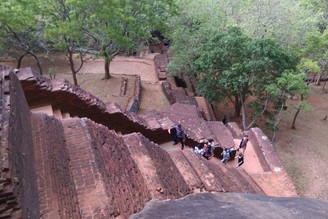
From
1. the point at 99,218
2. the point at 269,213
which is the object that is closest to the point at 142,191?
the point at 99,218

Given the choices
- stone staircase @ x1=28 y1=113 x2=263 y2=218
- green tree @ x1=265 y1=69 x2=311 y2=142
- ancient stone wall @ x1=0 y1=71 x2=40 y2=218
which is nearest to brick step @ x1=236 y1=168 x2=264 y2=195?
stone staircase @ x1=28 y1=113 x2=263 y2=218

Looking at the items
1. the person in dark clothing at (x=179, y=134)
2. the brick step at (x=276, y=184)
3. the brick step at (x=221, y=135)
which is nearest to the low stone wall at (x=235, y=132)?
the brick step at (x=221, y=135)

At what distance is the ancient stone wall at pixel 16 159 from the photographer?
4.39 m

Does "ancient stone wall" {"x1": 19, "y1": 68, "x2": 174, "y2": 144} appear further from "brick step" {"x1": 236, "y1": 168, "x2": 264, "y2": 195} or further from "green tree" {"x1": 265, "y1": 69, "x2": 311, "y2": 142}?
"green tree" {"x1": 265, "y1": 69, "x2": 311, "y2": 142}

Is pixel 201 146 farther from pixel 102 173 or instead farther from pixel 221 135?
pixel 102 173

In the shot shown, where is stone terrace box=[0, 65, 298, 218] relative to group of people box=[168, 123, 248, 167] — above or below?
above

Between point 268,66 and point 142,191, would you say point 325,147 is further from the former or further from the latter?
point 142,191

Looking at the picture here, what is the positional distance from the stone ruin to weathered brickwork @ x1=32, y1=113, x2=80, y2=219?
0.05 ft

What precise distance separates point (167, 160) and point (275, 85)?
34.1 feet

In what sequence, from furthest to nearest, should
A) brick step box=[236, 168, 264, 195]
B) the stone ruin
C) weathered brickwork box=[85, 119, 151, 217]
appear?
1. brick step box=[236, 168, 264, 195]
2. weathered brickwork box=[85, 119, 151, 217]
3. the stone ruin

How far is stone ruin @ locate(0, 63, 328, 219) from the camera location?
5371 millimetres

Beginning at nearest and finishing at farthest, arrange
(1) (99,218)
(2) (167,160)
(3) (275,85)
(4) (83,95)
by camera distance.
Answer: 1. (1) (99,218)
2. (2) (167,160)
3. (4) (83,95)
4. (3) (275,85)

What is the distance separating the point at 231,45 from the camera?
60.0 ft

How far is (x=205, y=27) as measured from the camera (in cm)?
2175
